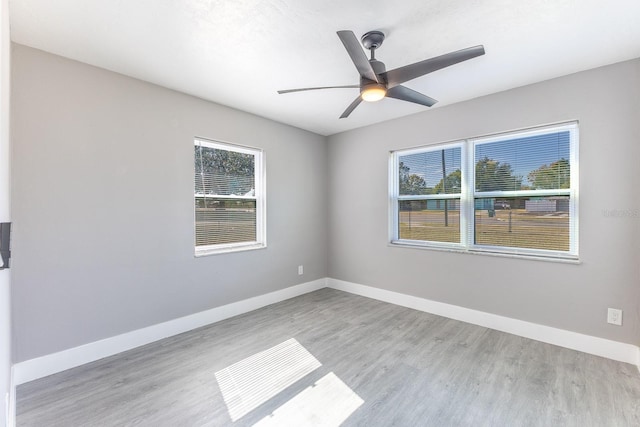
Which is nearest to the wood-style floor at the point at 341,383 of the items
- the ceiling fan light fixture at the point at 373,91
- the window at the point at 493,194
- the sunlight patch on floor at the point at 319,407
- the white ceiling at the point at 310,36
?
the sunlight patch on floor at the point at 319,407

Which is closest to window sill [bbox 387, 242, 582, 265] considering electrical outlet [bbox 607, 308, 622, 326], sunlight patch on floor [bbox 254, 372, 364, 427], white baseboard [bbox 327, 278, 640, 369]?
electrical outlet [bbox 607, 308, 622, 326]

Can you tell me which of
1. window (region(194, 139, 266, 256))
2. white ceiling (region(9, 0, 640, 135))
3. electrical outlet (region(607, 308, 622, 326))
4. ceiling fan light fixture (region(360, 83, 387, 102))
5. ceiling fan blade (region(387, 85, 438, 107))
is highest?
white ceiling (region(9, 0, 640, 135))

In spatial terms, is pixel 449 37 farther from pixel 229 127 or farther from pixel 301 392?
pixel 301 392

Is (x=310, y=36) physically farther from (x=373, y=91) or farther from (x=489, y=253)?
(x=489, y=253)

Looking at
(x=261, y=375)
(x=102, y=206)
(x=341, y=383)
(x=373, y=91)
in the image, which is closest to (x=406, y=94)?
(x=373, y=91)

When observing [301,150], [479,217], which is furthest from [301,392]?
[301,150]

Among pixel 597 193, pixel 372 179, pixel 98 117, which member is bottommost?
pixel 597 193

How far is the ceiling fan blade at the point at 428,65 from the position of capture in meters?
1.71

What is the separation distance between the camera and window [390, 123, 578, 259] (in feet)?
8.96

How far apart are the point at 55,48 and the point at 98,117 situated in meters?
0.53

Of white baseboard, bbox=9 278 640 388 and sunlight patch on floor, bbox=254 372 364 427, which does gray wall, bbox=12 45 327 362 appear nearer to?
white baseboard, bbox=9 278 640 388

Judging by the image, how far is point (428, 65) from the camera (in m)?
1.87

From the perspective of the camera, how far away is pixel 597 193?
2.49 m

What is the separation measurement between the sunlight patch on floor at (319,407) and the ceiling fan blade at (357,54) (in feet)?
7.39
